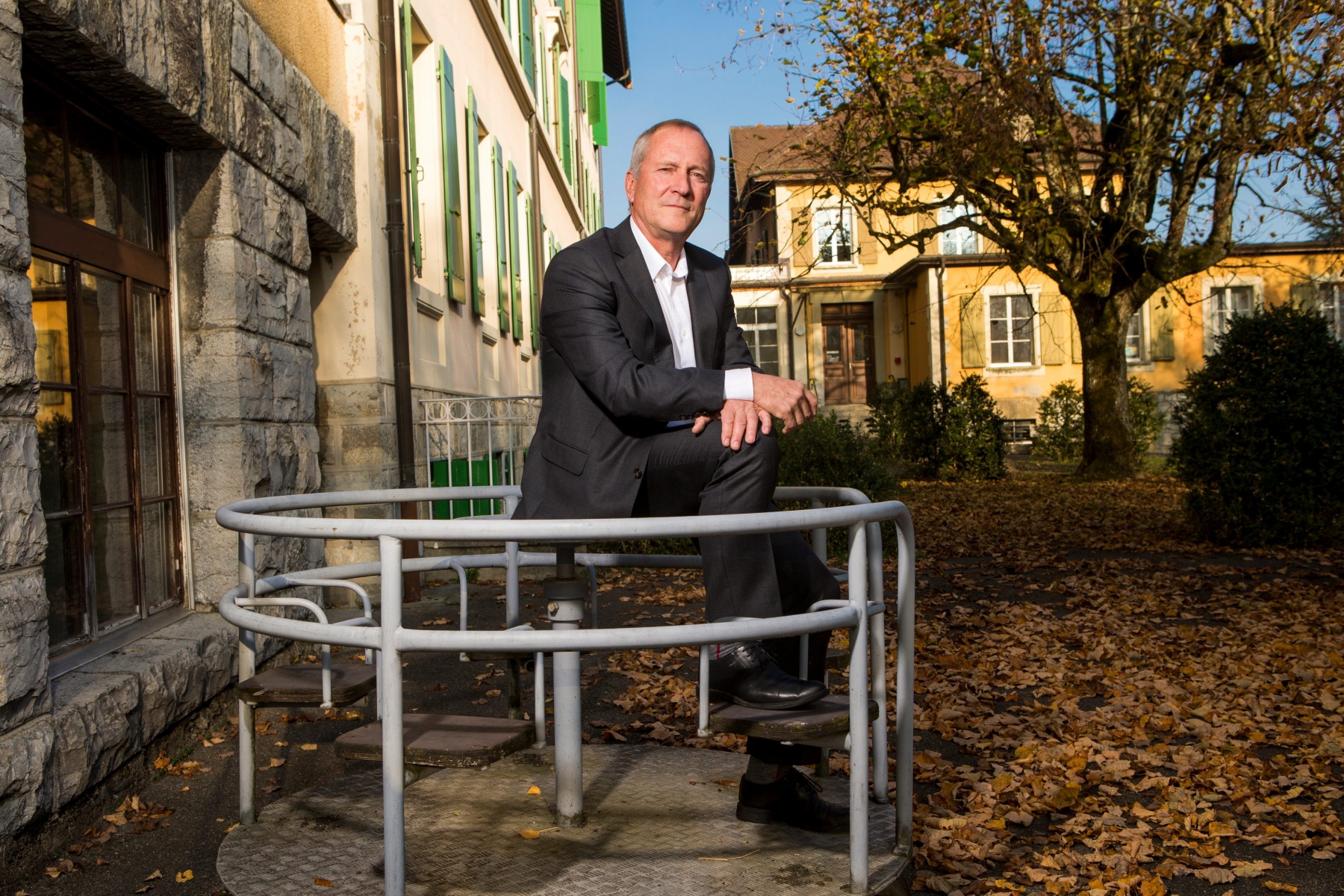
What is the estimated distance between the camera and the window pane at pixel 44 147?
3760 millimetres

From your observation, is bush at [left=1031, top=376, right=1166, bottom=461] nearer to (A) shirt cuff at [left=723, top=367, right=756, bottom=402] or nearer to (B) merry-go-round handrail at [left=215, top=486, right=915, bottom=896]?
(B) merry-go-round handrail at [left=215, top=486, right=915, bottom=896]

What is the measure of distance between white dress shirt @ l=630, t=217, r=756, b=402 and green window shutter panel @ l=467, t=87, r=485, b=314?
8.95m

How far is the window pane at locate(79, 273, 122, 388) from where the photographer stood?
4.12 m

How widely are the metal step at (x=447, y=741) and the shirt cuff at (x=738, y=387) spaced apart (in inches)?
31.5

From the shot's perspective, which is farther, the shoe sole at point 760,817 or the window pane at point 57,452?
the window pane at point 57,452

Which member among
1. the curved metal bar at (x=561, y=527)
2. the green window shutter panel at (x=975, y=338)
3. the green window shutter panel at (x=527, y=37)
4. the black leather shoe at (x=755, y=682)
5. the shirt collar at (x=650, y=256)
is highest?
the green window shutter panel at (x=527, y=37)

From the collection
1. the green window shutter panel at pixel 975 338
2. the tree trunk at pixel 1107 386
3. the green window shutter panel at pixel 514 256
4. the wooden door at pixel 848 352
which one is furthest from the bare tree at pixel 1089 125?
the wooden door at pixel 848 352

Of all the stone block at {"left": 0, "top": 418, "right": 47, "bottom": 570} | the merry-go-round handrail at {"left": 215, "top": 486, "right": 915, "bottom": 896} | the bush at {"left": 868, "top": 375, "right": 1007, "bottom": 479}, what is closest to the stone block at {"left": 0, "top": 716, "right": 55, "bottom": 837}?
the stone block at {"left": 0, "top": 418, "right": 47, "bottom": 570}

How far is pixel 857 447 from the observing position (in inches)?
417

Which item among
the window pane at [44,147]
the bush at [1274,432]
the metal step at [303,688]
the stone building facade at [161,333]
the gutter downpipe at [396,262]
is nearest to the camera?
the metal step at [303,688]

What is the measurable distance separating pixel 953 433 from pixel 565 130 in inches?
429

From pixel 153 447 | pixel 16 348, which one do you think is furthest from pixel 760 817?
pixel 153 447

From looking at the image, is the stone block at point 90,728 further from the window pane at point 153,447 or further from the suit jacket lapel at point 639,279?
the suit jacket lapel at point 639,279

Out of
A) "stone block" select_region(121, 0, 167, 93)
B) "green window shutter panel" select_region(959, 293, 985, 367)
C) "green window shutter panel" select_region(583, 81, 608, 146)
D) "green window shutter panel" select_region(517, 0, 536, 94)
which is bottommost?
"stone block" select_region(121, 0, 167, 93)
